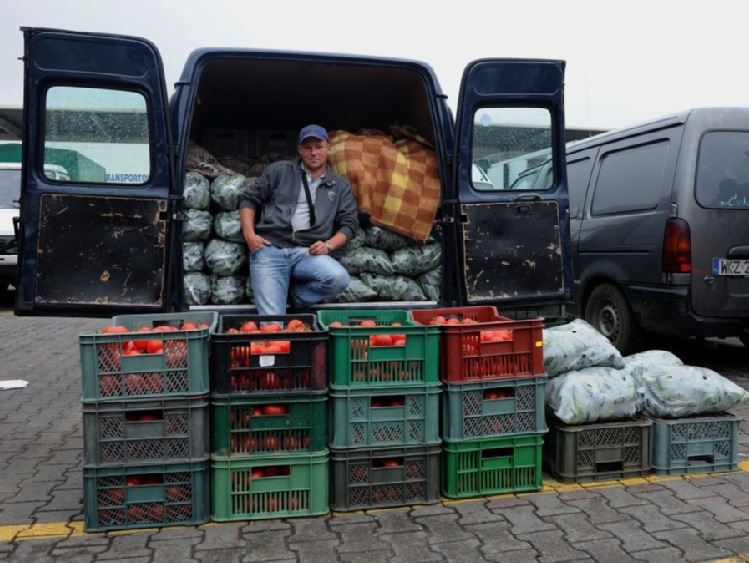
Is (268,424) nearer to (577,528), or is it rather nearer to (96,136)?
(577,528)

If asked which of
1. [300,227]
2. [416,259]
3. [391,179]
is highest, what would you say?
[391,179]

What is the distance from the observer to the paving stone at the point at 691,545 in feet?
9.87

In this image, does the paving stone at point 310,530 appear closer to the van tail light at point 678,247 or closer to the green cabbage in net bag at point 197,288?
the green cabbage in net bag at point 197,288

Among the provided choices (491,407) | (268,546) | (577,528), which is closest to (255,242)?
(491,407)

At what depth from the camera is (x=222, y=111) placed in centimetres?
636

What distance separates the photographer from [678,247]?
19.5ft

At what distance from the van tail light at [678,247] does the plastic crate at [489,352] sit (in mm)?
2826

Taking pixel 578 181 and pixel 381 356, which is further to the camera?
pixel 578 181

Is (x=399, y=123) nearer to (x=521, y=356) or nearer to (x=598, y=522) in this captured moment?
(x=521, y=356)

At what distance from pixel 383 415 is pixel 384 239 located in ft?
7.63

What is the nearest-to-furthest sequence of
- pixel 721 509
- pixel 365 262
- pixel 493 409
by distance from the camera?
pixel 721 509, pixel 493 409, pixel 365 262

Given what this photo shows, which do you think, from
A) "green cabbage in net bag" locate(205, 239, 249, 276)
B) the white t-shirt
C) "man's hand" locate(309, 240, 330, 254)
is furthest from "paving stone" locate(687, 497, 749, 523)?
"green cabbage in net bag" locate(205, 239, 249, 276)

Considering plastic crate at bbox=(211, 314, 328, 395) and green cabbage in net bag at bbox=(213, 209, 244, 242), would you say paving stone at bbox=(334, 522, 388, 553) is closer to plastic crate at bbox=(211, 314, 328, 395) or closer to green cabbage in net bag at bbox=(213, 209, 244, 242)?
plastic crate at bbox=(211, 314, 328, 395)

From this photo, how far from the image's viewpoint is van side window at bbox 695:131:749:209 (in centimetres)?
600
